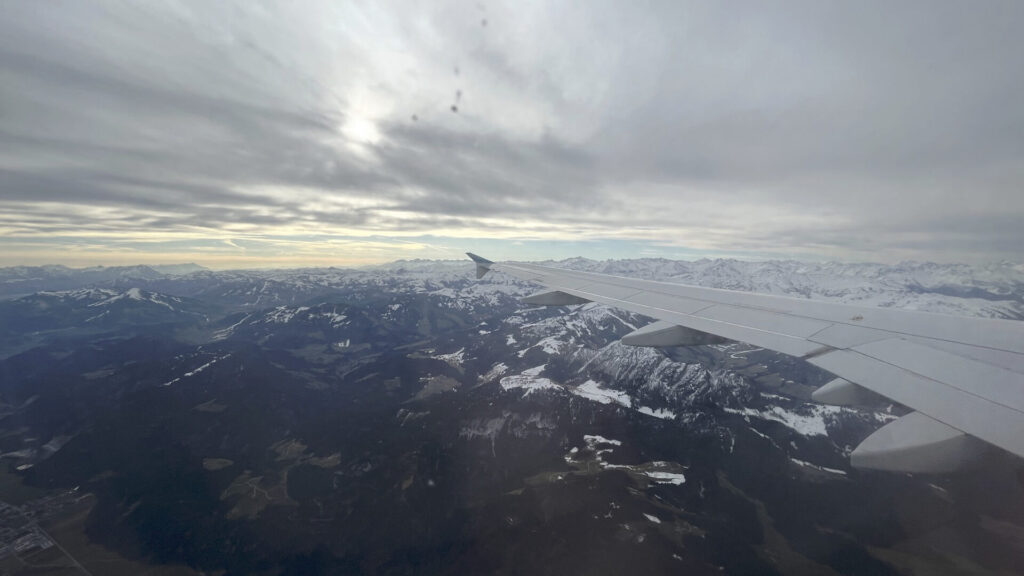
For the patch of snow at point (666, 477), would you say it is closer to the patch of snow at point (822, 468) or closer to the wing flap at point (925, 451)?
the patch of snow at point (822, 468)

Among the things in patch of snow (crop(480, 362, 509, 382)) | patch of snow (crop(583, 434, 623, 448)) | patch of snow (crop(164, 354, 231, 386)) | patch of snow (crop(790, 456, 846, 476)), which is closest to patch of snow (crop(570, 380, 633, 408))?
patch of snow (crop(583, 434, 623, 448))

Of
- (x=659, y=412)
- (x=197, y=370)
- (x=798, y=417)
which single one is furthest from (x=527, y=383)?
(x=197, y=370)

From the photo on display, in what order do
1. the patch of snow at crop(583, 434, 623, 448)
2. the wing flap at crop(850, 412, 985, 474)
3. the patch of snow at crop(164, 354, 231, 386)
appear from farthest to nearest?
the patch of snow at crop(164, 354, 231, 386), the patch of snow at crop(583, 434, 623, 448), the wing flap at crop(850, 412, 985, 474)

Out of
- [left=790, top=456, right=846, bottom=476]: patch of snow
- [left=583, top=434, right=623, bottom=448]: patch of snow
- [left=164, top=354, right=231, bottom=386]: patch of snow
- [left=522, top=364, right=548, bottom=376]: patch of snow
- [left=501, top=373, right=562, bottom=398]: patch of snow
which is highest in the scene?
[left=501, top=373, right=562, bottom=398]: patch of snow

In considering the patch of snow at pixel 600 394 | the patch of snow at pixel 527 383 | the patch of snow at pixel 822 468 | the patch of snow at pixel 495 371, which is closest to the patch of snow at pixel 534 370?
the patch of snow at pixel 527 383

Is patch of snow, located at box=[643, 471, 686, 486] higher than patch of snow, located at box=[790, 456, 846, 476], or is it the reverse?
patch of snow, located at box=[643, 471, 686, 486]

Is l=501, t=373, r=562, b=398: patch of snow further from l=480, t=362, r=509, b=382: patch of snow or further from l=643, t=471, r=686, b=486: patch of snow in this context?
l=643, t=471, r=686, b=486: patch of snow

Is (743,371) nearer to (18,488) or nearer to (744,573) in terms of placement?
(744,573)

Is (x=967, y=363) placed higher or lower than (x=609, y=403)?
higher

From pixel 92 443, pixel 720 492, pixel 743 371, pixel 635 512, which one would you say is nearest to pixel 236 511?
pixel 92 443
